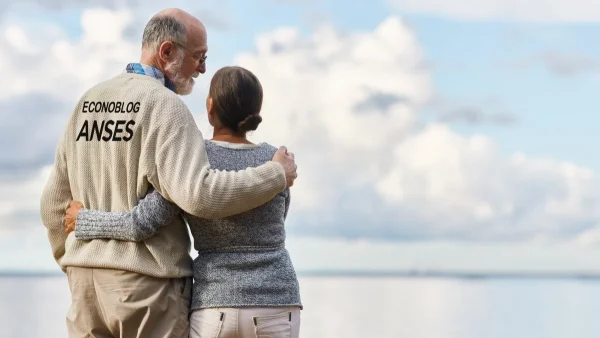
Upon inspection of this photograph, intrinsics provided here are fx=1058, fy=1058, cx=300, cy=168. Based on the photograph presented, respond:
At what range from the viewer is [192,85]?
11.2ft

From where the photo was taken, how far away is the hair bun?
10.4 feet

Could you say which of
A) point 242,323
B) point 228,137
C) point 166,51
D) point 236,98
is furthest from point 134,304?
point 166,51

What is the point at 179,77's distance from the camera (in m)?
3.36

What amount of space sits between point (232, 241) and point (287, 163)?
0.29 metres

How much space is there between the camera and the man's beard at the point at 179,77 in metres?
3.33

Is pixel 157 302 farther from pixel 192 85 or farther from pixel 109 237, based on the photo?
pixel 192 85

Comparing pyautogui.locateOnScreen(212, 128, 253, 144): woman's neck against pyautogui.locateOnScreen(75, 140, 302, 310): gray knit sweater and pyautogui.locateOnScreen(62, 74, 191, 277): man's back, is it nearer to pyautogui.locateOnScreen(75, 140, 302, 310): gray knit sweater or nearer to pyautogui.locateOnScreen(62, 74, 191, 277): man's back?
pyautogui.locateOnScreen(75, 140, 302, 310): gray knit sweater

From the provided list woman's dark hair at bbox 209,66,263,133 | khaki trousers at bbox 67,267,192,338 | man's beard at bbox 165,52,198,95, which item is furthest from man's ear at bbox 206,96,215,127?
khaki trousers at bbox 67,267,192,338

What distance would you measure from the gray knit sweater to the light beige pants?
0.02 m

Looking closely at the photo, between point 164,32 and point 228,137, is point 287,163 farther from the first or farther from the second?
point 164,32

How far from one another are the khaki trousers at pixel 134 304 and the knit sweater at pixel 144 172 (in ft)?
0.12

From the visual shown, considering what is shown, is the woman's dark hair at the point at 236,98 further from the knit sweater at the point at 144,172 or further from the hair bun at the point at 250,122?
the knit sweater at the point at 144,172

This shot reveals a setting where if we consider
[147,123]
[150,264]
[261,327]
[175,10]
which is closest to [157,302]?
[150,264]

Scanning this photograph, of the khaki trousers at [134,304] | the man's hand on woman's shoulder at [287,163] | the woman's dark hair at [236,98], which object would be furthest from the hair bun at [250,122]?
the khaki trousers at [134,304]
